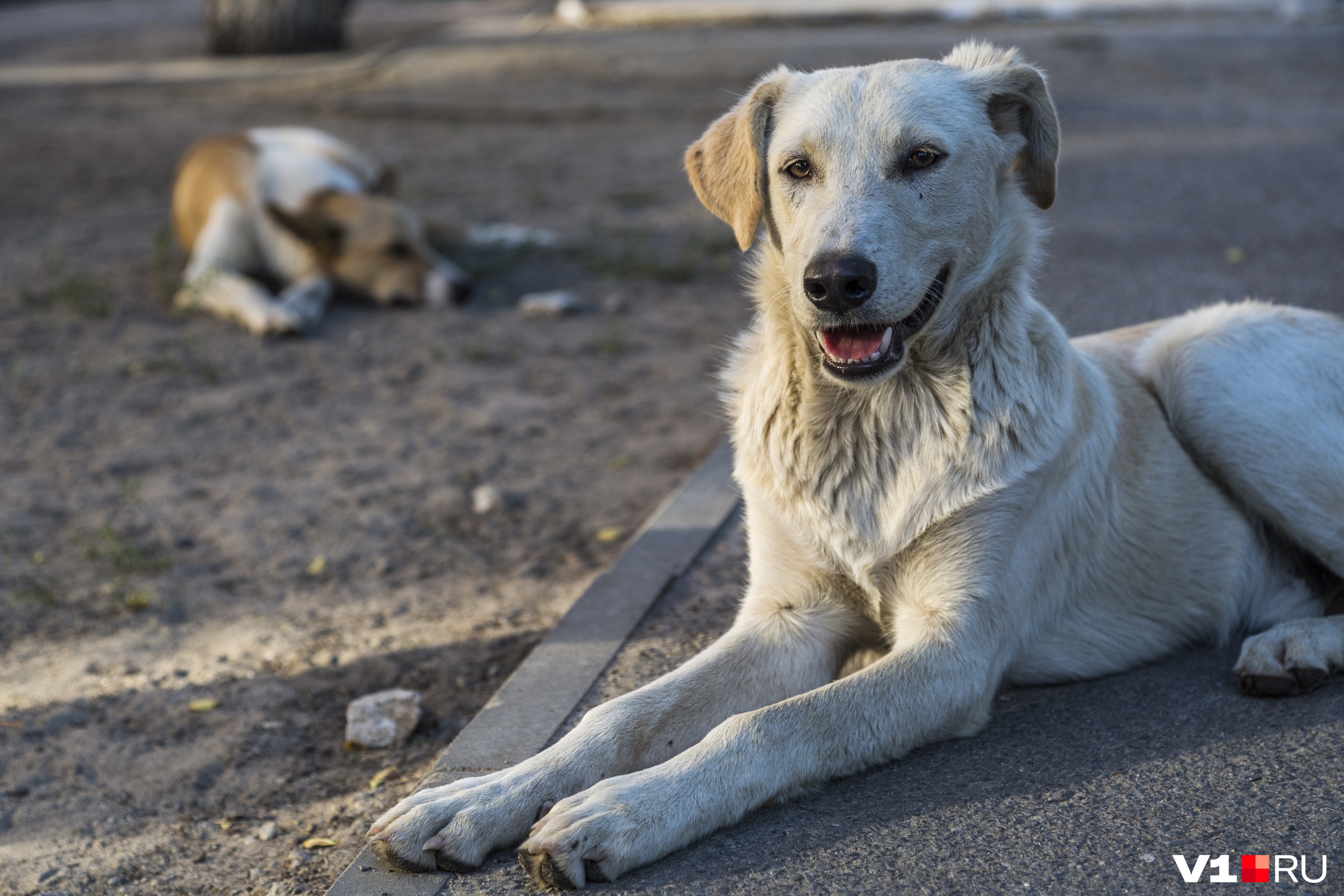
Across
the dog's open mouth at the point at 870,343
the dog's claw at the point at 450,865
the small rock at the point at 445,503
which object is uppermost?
the dog's open mouth at the point at 870,343

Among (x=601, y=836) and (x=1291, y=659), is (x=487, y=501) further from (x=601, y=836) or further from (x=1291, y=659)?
(x=1291, y=659)

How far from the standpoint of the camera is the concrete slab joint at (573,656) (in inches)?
103

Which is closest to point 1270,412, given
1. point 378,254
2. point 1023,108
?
point 1023,108

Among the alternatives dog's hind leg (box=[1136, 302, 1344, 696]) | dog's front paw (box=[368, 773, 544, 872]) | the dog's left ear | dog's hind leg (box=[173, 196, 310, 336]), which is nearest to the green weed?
dog's front paw (box=[368, 773, 544, 872])

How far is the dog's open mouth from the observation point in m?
2.94

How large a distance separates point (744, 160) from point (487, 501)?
2.27 meters

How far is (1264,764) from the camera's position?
110 inches

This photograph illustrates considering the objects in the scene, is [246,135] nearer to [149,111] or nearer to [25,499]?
[25,499]

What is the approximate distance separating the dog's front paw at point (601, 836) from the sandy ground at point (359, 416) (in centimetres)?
69

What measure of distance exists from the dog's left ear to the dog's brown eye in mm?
309

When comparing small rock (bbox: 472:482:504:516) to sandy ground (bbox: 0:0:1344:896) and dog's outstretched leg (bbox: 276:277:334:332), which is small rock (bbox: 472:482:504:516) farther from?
dog's outstretched leg (bbox: 276:277:334:332)

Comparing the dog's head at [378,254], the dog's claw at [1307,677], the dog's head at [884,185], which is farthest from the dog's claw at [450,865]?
the dog's head at [378,254]

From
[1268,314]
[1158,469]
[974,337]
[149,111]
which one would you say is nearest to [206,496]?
[974,337]

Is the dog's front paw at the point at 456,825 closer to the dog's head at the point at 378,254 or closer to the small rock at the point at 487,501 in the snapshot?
the small rock at the point at 487,501
